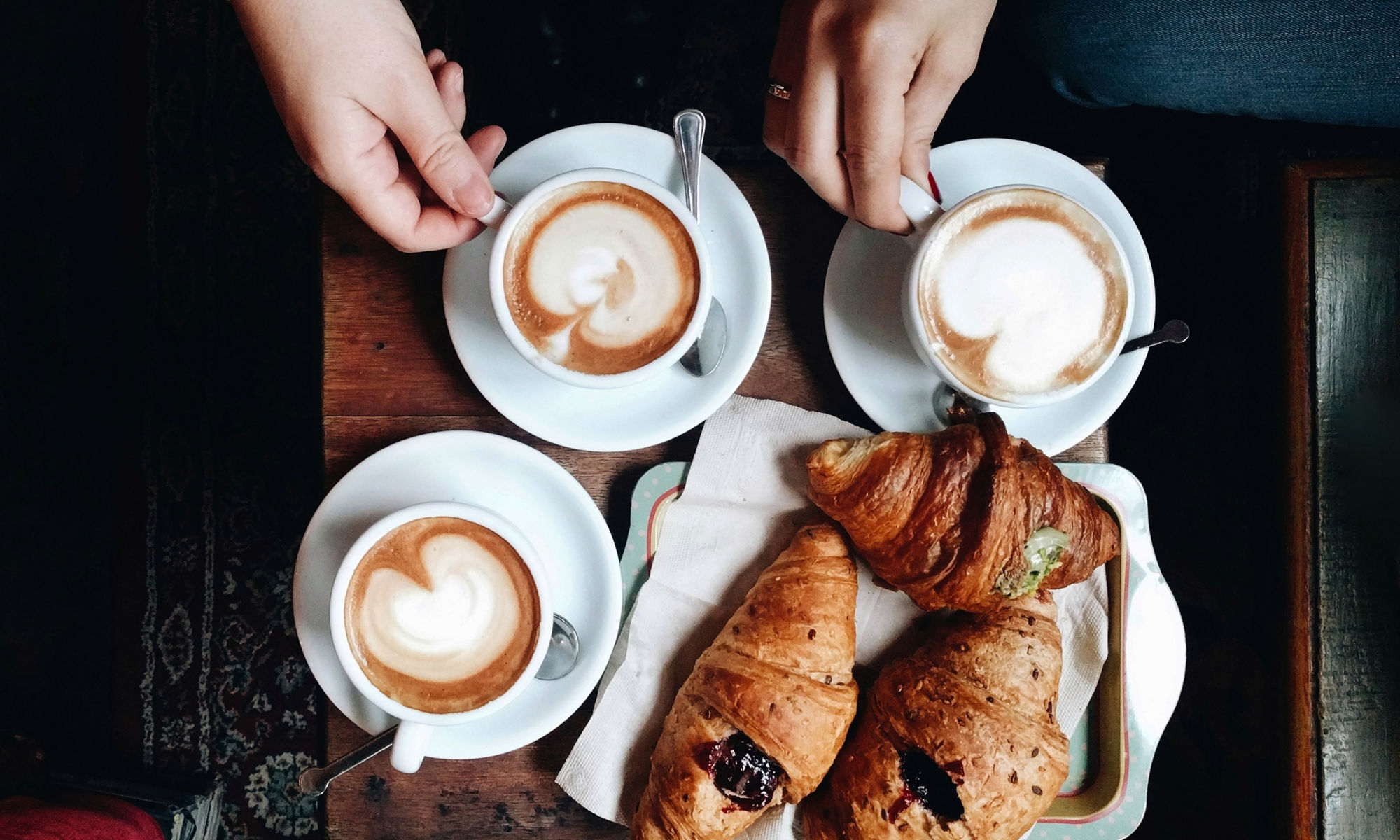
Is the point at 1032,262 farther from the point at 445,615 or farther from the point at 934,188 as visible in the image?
the point at 445,615

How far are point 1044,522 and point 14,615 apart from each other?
2134 millimetres

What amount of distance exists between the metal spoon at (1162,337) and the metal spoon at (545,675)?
892mm

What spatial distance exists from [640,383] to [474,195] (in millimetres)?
345

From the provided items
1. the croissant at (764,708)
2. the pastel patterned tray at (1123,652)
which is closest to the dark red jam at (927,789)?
the croissant at (764,708)

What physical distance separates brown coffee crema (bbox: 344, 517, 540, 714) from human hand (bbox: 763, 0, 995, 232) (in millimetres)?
659

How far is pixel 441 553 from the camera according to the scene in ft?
3.97

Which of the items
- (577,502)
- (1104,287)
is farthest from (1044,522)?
(577,502)

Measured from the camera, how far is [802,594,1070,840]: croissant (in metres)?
1.22

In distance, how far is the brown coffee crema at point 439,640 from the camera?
1.20 meters

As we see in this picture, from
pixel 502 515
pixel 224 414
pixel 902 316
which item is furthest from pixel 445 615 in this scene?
pixel 224 414

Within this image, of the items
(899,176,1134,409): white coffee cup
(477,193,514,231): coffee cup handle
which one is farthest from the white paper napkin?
(477,193,514,231): coffee cup handle

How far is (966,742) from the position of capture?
1.22 meters

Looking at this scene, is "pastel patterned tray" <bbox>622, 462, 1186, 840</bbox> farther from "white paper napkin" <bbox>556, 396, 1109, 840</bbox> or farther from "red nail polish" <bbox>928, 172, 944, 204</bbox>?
"red nail polish" <bbox>928, 172, 944, 204</bbox>

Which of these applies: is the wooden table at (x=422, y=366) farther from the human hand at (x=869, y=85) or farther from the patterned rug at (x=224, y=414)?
the patterned rug at (x=224, y=414)
